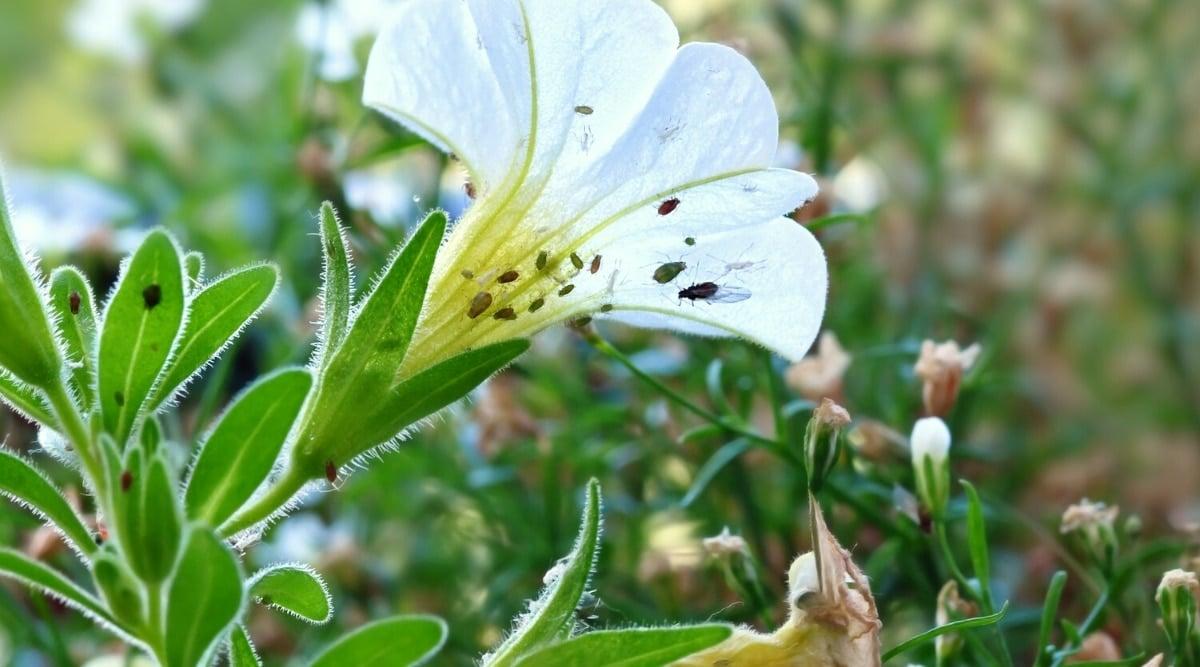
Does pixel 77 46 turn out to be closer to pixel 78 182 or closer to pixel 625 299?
pixel 78 182

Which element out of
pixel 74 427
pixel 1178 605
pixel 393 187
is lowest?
pixel 1178 605

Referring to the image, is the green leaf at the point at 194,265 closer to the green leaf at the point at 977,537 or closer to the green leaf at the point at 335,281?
the green leaf at the point at 335,281

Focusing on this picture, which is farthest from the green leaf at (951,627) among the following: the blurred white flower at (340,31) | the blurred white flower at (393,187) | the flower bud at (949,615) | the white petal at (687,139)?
the blurred white flower at (340,31)

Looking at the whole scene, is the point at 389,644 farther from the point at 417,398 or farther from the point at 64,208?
the point at 64,208

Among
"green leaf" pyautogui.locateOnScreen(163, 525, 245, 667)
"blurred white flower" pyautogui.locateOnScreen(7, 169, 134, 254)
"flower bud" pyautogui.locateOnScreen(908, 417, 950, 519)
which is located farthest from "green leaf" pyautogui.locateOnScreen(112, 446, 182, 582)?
"blurred white flower" pyautogui.locateOnScreen(7, 169, 134, 254)

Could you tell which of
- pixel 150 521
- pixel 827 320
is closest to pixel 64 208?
pixel 827 320
